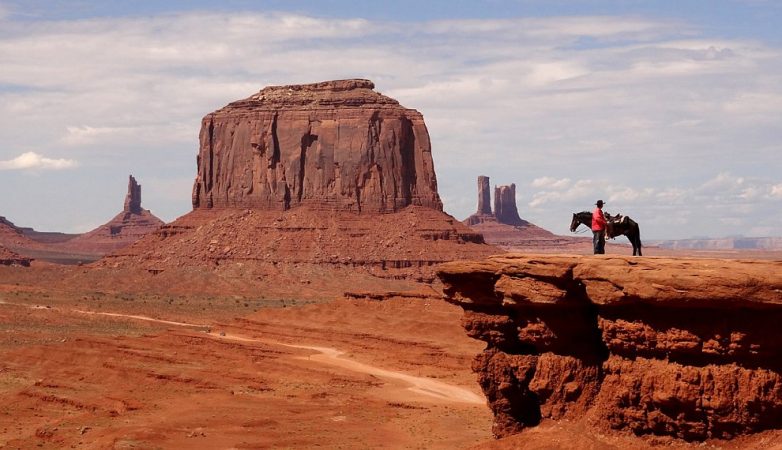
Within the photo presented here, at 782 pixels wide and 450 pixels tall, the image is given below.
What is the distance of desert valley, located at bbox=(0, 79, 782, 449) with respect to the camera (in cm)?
1908

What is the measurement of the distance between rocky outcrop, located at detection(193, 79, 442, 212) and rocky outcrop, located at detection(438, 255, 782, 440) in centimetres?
9330

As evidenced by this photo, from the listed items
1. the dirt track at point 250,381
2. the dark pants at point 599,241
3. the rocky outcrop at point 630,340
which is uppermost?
the dark pants at point 599,241

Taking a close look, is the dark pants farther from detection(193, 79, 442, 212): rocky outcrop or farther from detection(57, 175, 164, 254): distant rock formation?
detection(57, 175, 164, 254): distant rock formation

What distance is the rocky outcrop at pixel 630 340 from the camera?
18.3m

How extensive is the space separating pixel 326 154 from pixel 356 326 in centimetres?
5347

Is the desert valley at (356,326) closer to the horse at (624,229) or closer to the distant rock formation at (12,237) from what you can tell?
the horse at (624,229)

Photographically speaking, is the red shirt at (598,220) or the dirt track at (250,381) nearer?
the red shirt at (598,220)

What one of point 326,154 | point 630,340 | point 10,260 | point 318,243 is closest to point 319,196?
point 326,154

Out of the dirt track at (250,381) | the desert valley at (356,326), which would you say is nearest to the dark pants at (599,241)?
the desert valley at (356,326)

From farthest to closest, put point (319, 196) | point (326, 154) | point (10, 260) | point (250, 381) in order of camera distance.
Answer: point (10, 260)
point (326, 154)
point (319, 196)
point (250, 381)

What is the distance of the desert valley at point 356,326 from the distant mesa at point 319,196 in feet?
0.68

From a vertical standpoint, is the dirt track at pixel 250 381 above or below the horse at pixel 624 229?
below

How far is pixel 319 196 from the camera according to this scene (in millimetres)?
118188

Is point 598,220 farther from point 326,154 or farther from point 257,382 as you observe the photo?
point 326,154
